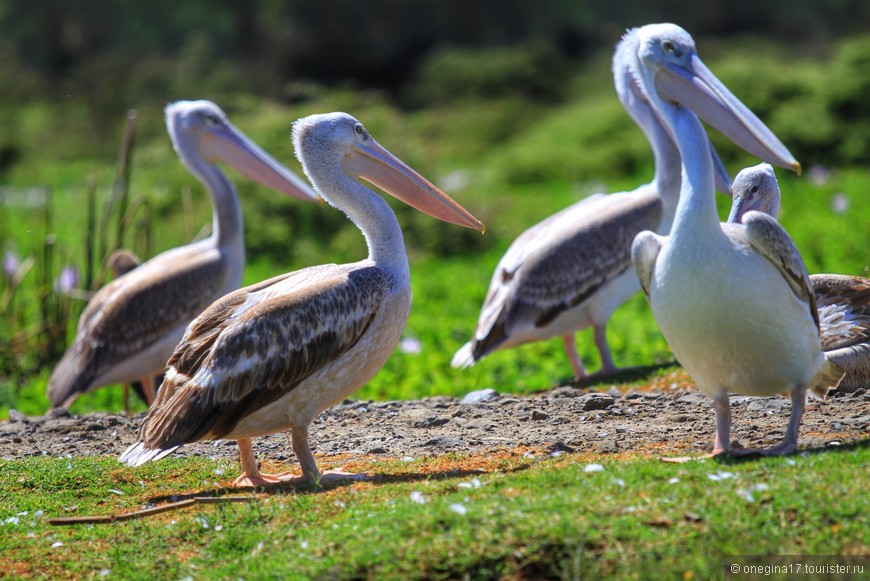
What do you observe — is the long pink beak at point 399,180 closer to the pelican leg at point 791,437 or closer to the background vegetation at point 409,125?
the pelican leg at point 791,437

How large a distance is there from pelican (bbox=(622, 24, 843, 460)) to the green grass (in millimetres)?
440

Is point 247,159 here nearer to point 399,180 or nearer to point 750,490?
point 399,180

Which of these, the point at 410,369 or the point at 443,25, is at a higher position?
the point at 443,25

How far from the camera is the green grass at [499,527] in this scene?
4.09 m

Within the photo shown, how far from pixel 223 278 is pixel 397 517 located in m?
4.88

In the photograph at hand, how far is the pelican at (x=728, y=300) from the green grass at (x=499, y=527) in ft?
1.44

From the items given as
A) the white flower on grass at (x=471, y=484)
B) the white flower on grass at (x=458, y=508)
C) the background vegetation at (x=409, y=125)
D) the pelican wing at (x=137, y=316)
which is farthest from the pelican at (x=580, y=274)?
the white flower on grass at (x=458, y=508)

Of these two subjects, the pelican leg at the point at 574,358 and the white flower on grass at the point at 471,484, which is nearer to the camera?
the white flower on grass at the point at 471,484

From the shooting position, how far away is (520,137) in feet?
83.6

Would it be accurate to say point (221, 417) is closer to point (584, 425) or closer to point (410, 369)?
point (584, 425)

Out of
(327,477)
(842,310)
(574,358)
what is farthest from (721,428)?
(574,358)

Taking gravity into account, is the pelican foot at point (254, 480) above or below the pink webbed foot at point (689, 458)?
below

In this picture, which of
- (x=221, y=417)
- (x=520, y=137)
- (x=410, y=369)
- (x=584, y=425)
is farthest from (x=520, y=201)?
(x=221, y=417)

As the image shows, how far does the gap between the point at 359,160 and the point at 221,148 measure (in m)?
3.76
